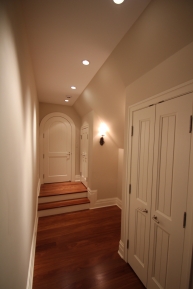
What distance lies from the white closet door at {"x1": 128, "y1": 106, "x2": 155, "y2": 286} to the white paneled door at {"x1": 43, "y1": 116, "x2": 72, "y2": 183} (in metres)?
2.98

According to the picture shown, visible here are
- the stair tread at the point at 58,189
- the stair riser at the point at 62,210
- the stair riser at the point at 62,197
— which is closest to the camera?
the stair riser at the point at 62,210

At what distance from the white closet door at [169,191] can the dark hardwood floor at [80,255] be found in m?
0.47

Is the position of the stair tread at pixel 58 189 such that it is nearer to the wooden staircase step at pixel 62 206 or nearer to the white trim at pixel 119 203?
the wooden staircase step at pixel 62 206

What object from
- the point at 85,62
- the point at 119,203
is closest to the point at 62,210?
the point at 119,203

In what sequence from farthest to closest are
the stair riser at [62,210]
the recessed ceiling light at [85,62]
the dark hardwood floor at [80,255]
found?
1. the stair riser at [62,210]
2. the recessed ceiling light at [85,62]
3. the dark hardwood floor at [80,255]

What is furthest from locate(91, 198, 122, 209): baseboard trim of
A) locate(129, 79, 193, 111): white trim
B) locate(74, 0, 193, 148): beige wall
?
locate(129, 79, 193, 111): white trim

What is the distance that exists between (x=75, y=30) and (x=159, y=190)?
6.00 ft

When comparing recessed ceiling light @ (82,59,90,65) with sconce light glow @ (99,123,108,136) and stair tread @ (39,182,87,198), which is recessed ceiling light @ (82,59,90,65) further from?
stair tread @ (39,182,87,198)

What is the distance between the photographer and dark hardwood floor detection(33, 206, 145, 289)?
1509 millimetres

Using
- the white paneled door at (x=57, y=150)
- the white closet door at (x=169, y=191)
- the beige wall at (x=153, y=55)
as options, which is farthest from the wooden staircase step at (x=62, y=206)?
the beige wall at (x=153, y=55)

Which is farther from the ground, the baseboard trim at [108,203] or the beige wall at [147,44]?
the beige wall at [147,44]

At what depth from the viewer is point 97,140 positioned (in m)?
3.15

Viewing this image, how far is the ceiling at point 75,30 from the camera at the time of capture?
41.3 inches

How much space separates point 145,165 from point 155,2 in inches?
55.6
